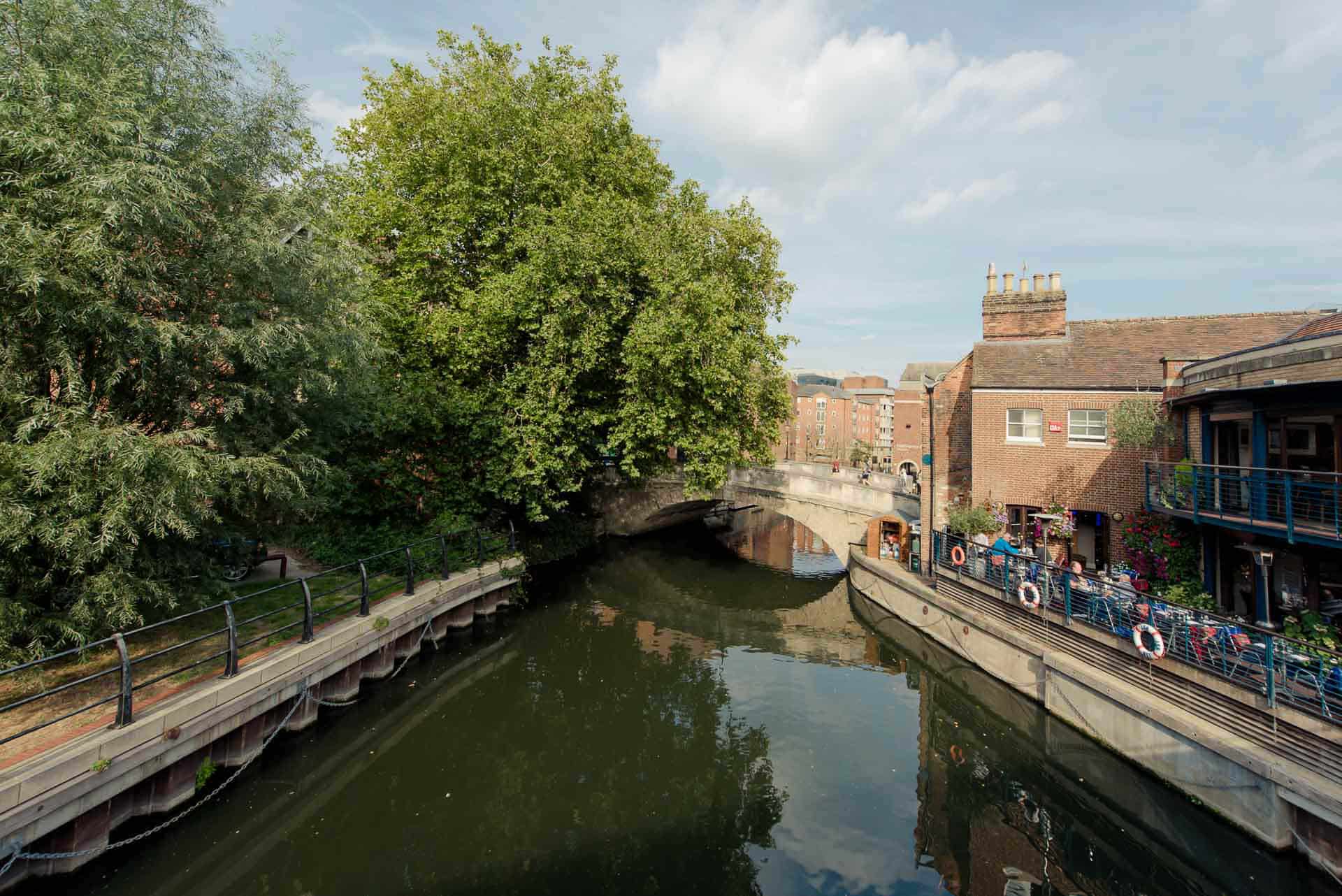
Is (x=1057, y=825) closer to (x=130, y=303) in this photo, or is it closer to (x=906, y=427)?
(x=130, y=303)

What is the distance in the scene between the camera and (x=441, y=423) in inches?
697

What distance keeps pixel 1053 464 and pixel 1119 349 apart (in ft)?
12.8

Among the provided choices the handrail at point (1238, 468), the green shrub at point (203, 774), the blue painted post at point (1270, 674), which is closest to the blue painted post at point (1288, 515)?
the handrail at point (1238, 468)

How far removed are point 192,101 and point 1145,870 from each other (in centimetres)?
1689

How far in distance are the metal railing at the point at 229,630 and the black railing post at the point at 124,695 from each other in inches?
0.4

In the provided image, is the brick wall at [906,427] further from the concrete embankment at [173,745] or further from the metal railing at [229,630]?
the concrete embankment at [173,745]

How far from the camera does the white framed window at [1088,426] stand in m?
15.9

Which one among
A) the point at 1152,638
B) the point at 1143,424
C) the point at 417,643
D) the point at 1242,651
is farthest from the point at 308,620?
the point at 1143,424

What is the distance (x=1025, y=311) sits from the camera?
61.3ft

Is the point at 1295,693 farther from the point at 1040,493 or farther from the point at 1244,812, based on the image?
the point at 1040,493

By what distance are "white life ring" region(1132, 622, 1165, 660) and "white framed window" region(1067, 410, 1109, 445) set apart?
7.37m

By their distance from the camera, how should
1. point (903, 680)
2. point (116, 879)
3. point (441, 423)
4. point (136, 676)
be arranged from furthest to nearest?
1. point (441, 423)
2. point (903, 680)
3. point (136, 676)
4. point (116, 879)

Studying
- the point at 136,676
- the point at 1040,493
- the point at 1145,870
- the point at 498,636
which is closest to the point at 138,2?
the point at 136,676

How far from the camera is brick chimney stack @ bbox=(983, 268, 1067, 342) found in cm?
1839
